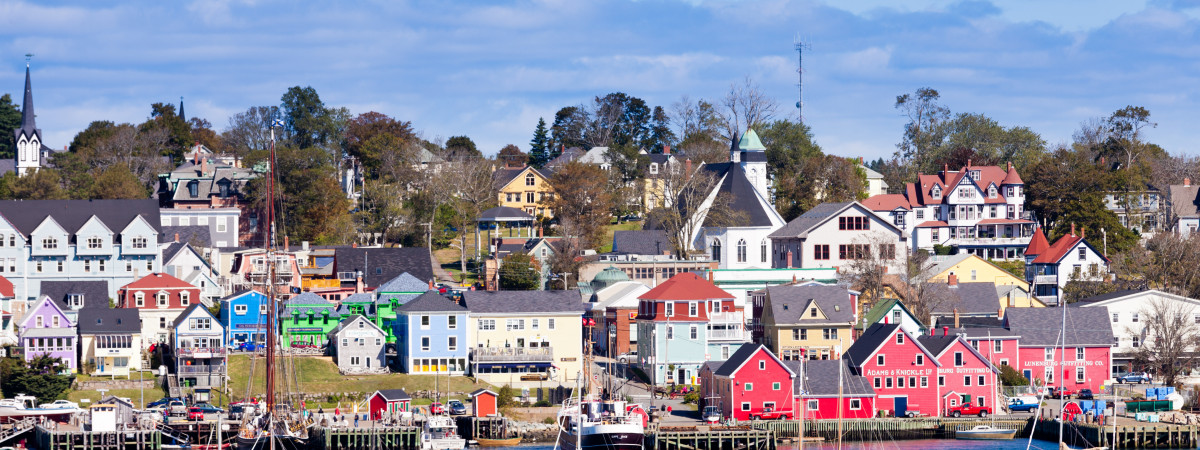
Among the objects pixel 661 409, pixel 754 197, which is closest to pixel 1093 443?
pixel 661 409

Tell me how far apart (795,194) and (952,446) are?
5232 centimetres

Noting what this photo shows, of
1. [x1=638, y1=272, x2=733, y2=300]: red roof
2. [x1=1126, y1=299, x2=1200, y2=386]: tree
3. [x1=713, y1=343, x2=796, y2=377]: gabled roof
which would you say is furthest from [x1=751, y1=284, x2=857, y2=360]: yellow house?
[x1=1126, y1=299, x2=1200, y2=386]: tree

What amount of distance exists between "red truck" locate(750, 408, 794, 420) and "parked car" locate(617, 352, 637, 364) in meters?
13.3

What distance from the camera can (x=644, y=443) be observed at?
6581 centimetres

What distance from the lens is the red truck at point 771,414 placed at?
7112 centimetres

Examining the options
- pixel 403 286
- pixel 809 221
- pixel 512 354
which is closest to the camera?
pixel 512 354

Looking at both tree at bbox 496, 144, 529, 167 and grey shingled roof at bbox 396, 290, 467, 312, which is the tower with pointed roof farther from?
grey shingled roof at bbox 396, 290, 467, 312

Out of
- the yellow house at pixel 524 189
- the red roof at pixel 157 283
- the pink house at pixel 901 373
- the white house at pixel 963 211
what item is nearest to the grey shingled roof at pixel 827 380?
the pink house at pixel 901 373

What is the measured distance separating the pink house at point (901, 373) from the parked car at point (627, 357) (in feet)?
45.3

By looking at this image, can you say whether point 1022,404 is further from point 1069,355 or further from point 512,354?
point 512,354

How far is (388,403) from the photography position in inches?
2820

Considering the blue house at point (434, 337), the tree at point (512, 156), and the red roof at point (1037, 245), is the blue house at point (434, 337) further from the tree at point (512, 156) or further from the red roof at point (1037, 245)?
the tree at point (512, 156)

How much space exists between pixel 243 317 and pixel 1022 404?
128ft

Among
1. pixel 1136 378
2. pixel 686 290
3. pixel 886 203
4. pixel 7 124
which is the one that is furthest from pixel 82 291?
pixel 7 124
